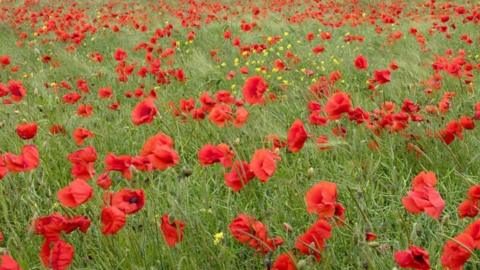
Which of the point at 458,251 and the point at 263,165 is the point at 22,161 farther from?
the point at 458,251

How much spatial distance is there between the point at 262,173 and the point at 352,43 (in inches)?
186

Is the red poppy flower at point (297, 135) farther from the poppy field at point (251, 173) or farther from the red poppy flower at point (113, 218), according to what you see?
the red poppy flower at point (113, 218)

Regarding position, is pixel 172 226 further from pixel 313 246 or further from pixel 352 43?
pixel 352 43

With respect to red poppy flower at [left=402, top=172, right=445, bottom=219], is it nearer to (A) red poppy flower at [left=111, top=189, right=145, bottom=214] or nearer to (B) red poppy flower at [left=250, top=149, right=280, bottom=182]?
(B) red poppy flower at [left=250, top=149, right=280, bottom=182]

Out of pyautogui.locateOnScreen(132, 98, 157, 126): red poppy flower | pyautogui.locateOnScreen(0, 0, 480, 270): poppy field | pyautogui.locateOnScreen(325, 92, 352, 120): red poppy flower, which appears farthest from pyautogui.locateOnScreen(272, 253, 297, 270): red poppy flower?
pyautogui.locateOnScreen(132, 98, 157, 126): red poppy flower

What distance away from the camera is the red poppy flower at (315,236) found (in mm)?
1354

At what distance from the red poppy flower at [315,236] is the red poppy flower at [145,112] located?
0.81m

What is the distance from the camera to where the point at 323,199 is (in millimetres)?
1305

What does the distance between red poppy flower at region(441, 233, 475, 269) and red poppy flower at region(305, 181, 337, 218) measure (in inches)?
11.2

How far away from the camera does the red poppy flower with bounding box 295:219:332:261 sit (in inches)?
53.3

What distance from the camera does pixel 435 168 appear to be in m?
2.44

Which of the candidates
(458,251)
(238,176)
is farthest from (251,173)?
Result: (458,251)

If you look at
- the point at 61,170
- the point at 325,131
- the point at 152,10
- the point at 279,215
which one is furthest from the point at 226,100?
the point at 152,10

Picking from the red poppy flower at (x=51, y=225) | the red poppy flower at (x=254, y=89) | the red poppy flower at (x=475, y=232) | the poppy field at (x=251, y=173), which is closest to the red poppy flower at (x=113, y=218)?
the poppy field at (x=251, y=173)
